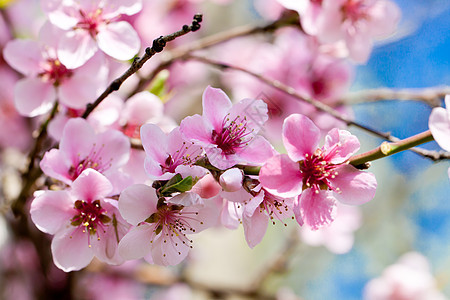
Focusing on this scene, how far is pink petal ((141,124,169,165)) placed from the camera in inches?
22.3

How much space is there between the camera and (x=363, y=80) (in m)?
2.53

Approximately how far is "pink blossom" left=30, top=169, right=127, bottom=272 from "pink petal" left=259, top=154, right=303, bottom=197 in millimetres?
198

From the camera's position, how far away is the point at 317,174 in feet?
1.94

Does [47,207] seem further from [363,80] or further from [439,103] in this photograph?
[363,80]

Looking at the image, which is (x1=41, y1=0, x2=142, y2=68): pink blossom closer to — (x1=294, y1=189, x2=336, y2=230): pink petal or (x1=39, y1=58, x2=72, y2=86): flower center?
(x1=39, y1=58, x2=72, y2=86): flower center

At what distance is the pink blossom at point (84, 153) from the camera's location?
0.63 metres

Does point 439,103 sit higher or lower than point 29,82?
higher

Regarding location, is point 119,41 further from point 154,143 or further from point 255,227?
point 255,227

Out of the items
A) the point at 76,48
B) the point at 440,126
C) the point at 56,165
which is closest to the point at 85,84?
the point at 76,48

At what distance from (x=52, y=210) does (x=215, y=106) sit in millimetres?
257

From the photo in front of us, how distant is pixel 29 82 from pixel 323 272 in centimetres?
274

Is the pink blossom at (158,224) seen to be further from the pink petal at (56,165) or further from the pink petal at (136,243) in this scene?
the pink petal at (56,165)

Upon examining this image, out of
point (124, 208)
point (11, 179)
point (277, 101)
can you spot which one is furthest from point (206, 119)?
point (11, 179)

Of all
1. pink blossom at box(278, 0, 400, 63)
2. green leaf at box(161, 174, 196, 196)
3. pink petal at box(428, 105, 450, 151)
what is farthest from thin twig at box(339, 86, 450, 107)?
green leaf at box(161, 174, 196, 196)
